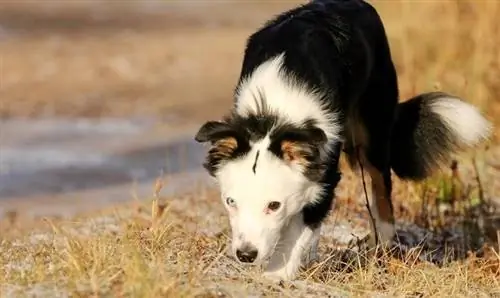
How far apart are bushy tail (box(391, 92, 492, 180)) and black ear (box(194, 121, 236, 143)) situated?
2043 mm

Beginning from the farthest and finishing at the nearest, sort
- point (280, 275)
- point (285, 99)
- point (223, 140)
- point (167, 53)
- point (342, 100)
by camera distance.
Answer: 1. point (167, 53)
2. point (342, 100)
3. point (285, 99)
4. point (280, 275)
5. point (223, 140)

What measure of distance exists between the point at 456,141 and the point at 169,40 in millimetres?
9305

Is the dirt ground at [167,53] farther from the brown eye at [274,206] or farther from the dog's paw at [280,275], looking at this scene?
the brown eye at [274,206]

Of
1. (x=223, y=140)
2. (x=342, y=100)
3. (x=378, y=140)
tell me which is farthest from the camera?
(x=378, y=140)

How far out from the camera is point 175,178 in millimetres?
10078

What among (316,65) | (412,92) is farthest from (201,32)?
(316,65)

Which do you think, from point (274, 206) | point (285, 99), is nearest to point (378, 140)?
point (285, 99)

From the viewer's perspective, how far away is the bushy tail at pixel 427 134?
7.18 m

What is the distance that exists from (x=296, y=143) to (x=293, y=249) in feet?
2.03

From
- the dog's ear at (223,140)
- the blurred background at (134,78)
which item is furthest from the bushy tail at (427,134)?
the dog's ear at (223,140)

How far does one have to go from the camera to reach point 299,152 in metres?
5.48

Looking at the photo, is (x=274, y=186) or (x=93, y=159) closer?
(x=274, y=186)

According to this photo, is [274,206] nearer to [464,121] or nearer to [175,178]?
[464,121]

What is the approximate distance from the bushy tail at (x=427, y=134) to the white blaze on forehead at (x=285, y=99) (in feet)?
5.03
